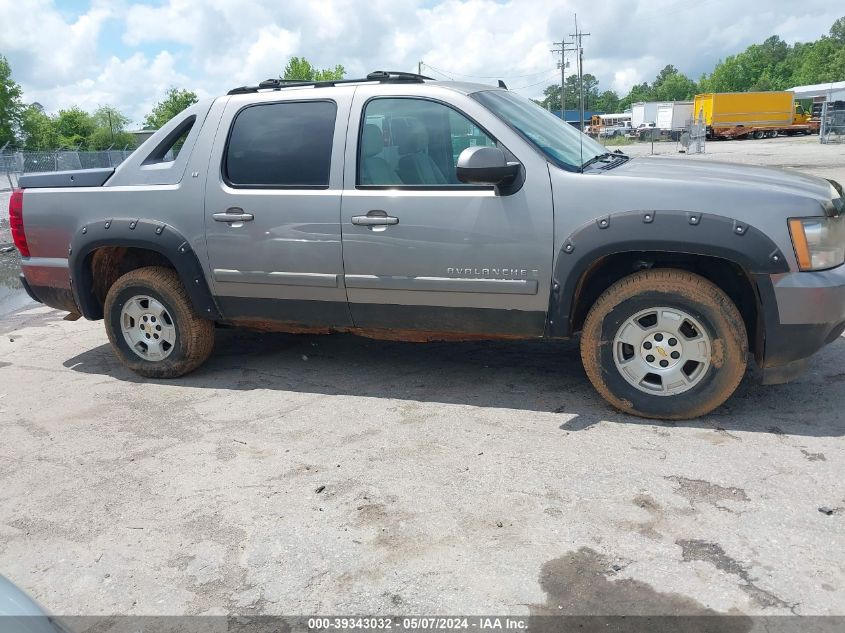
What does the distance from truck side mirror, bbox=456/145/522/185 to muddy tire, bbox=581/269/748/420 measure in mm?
894

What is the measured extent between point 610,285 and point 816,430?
131cm

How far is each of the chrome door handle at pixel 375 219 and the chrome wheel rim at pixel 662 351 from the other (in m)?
1.43

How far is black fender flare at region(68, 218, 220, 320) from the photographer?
16.3 ft

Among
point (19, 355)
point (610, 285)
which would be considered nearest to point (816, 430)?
point (610, 285)

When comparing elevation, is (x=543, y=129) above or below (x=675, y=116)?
above

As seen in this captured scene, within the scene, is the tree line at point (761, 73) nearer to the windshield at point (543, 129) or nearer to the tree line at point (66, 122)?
the tree line at point (66, 122)

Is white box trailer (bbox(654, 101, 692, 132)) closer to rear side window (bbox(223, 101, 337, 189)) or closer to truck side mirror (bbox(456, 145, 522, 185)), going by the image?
rear side window (bbox(223, 101, 337, 189))

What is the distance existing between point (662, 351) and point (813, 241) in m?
0.92

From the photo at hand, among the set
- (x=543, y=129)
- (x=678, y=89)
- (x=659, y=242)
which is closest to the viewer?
(x=659, y=242)

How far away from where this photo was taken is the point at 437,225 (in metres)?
4.31

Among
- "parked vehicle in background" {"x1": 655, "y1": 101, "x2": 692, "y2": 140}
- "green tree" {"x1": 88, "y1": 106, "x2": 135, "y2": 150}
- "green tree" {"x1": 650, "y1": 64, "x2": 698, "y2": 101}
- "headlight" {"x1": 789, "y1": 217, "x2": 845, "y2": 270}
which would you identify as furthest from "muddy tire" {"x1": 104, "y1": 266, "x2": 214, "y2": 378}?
"green tree" {"x1": 650, "y1": 64, "x2": 698, "y2": 101}

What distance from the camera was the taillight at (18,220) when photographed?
5.43 meters

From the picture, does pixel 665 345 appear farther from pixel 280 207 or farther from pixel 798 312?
pixel 280 207

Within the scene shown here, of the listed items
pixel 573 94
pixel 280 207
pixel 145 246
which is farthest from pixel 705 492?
pixel 573 94
